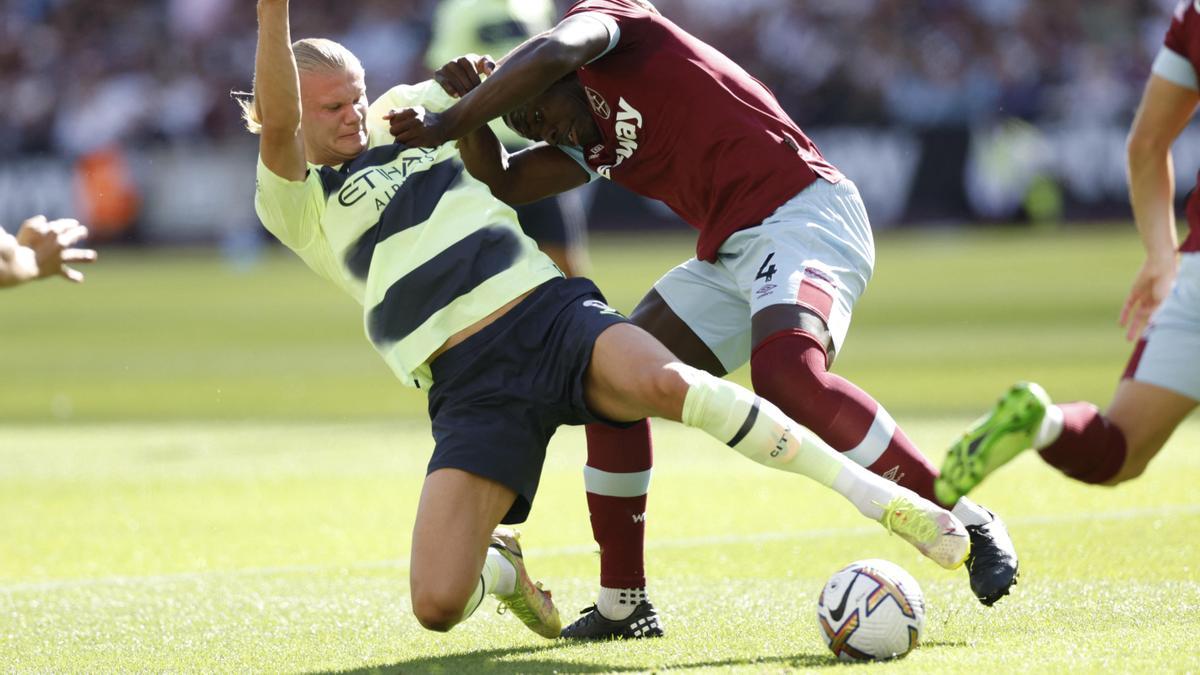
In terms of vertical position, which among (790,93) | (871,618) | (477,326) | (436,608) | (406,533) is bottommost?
(790,93)

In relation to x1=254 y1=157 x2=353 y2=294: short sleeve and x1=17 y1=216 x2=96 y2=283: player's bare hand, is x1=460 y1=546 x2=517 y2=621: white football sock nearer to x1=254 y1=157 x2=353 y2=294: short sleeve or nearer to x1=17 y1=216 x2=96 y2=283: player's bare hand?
x1=254 y1=157 x2=353 y2=294: short sleeve

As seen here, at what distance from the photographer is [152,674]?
440 centimetres

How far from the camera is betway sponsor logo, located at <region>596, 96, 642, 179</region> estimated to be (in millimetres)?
4957

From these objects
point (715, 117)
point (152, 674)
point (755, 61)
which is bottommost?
point (755, 61)

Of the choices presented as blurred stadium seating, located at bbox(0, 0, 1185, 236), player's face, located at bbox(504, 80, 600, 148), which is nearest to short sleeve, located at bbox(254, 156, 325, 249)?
player's face, located at bbox(504, 80, 600, 148)

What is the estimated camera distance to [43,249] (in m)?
4.71

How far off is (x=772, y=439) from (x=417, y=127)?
139 cm

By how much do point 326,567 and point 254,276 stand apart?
20084mm

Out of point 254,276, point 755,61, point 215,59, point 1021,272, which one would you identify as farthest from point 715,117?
point 215,59

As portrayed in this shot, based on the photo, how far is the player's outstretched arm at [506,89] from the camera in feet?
14.9

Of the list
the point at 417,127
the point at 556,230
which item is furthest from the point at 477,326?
the point at 556,230

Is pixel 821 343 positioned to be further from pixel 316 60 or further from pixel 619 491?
pixel 316 60

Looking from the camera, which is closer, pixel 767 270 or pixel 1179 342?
pixel 1179 342

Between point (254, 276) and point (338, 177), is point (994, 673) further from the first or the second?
point (254, 276)
